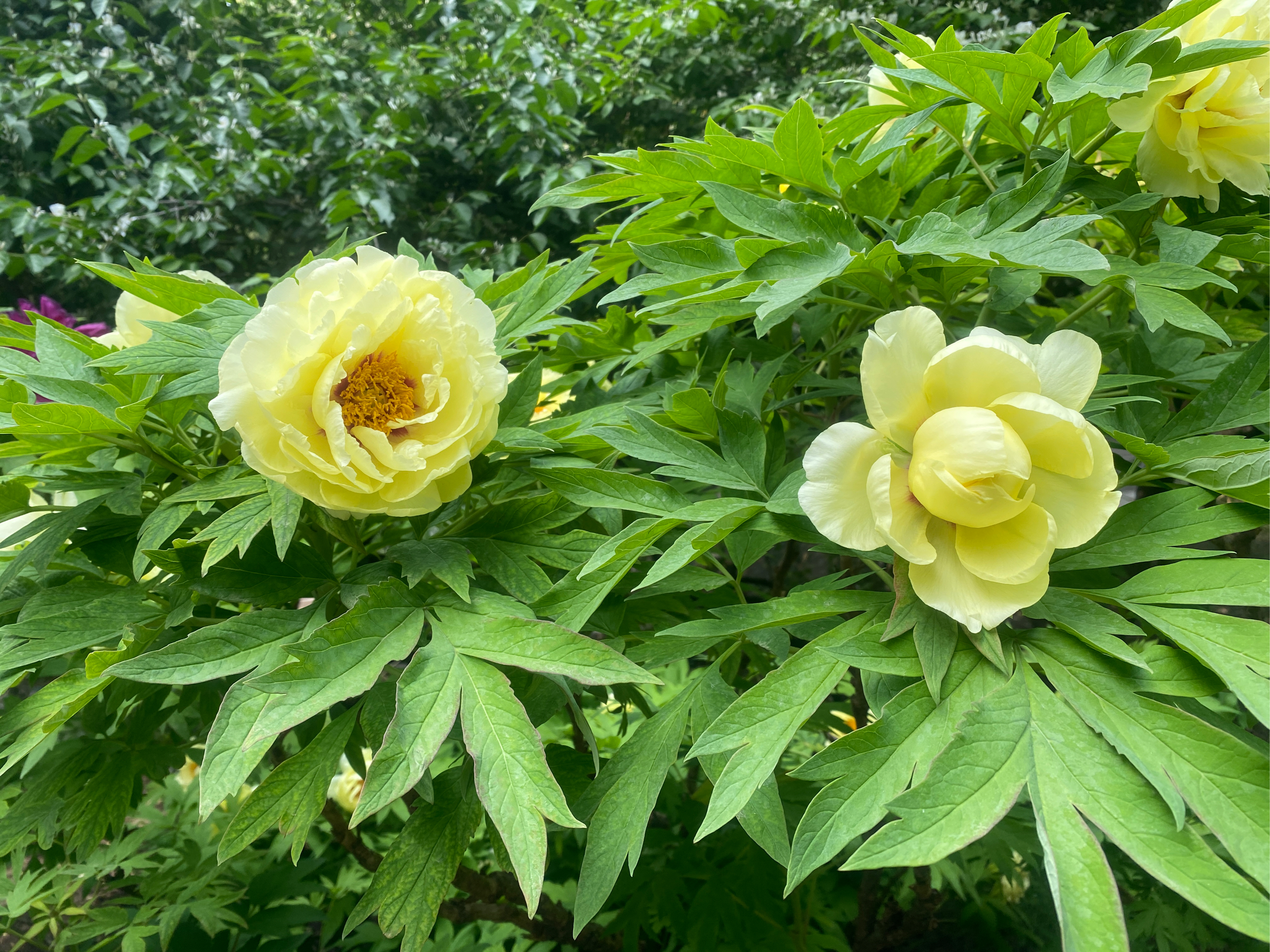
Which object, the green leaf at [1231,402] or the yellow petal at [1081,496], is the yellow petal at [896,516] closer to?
the yellow petal at [1081,496]

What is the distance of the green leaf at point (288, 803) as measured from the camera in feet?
→ 1.47

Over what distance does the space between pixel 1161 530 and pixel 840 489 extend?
188 mm

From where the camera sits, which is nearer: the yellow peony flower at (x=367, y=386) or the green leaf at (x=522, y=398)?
the yellow peony flower at (x=367, y=386)

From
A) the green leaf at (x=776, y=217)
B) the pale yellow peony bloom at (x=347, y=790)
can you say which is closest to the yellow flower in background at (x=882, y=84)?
the green leaf at (x=776, y=217)

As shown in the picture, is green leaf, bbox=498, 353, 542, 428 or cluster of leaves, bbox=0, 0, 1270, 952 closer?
cluster of leaves, bbox=0, 0, 1270, 952

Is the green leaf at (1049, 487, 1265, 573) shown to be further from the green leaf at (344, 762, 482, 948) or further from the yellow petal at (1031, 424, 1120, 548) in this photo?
the green leaf at (344, 762, 482, 948)

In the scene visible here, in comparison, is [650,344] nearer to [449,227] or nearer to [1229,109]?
[1229,109]

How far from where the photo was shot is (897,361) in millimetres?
449

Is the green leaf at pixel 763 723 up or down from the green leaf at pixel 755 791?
up

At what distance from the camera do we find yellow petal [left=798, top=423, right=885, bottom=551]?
0.45 meters

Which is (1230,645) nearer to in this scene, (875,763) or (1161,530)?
(1161,530)

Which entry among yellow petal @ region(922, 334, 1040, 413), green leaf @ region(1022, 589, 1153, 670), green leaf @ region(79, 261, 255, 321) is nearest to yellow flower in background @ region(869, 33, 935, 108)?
yellow petal @ region(922, 334, 1040, 413)

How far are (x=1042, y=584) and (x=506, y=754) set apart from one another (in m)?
0.30

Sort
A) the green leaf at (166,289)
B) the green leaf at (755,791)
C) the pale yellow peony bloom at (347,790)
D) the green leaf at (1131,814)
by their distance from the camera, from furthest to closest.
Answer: the pale yellow peony bloom at (347,790), the green leaf at (166,289), the green leaf at (755,791), the green leaf at (1131,814)
